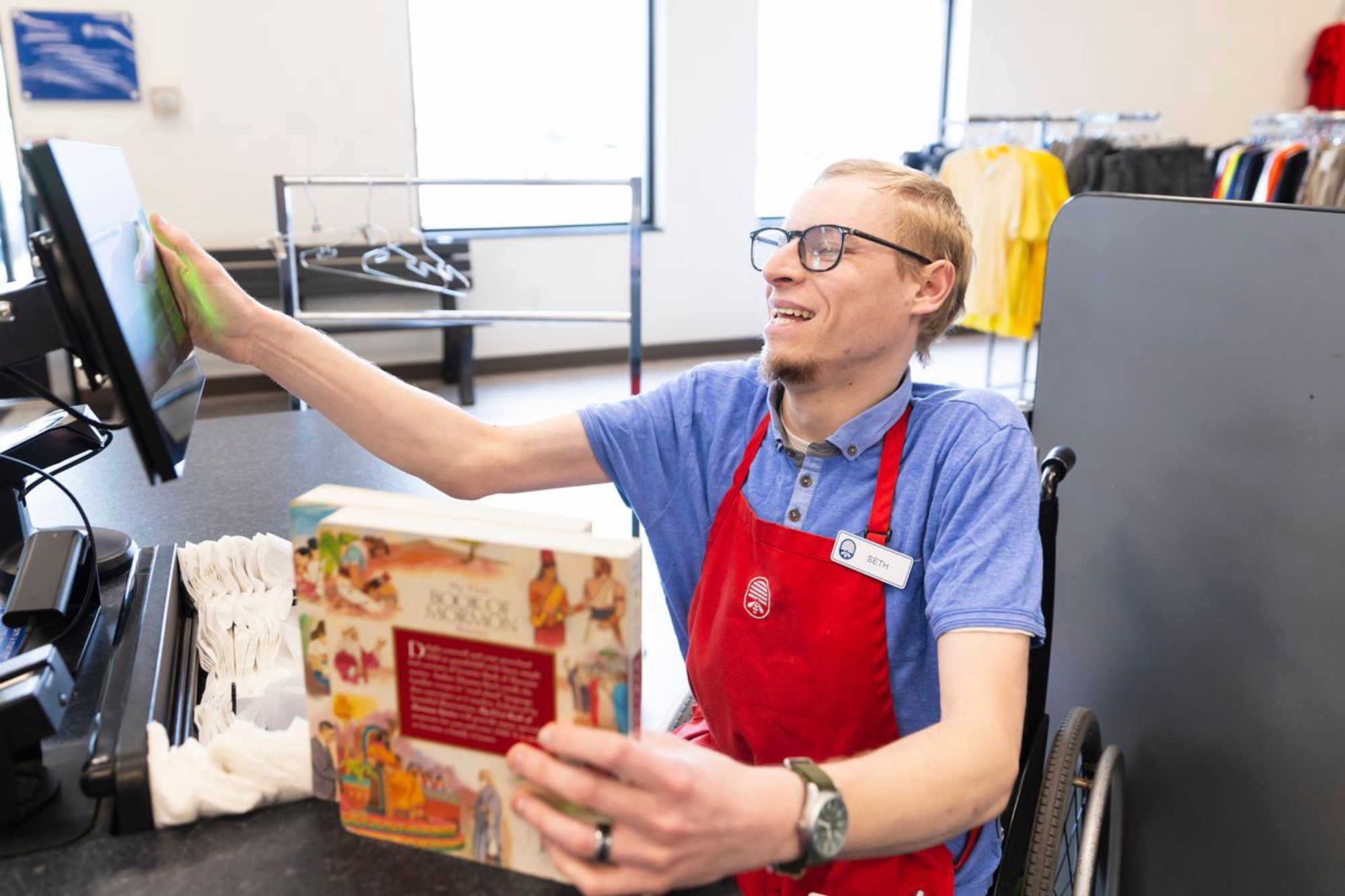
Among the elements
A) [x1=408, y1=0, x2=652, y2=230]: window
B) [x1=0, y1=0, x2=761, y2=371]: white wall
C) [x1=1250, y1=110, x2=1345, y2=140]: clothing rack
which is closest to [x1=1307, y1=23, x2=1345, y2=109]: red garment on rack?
[x1=1250, y1=110, x2=1345, y2=140]: clothing rack

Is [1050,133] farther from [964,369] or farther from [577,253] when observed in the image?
[577,253]

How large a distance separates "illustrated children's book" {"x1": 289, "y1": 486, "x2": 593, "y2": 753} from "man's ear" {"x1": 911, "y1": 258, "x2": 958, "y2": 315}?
A: 690mm

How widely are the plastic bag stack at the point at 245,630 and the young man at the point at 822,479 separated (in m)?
0.19

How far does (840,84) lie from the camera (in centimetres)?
646

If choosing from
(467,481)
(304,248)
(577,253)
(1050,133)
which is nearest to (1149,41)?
(1050,133)

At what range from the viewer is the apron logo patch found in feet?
3.84

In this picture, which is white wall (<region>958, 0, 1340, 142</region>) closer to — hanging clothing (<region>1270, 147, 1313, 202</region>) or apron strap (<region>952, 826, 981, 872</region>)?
hanging clothing (<region>1270, 147, 1313, 202</region>)

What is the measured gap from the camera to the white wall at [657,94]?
4773mm

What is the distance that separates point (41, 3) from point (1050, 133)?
5.49 metres

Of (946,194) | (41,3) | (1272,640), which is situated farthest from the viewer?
(41,3)

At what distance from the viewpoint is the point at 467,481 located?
4.33 ft

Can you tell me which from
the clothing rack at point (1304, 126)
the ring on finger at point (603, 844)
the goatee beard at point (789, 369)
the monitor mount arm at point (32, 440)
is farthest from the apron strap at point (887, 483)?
the clothing rack at point (1304, 126)

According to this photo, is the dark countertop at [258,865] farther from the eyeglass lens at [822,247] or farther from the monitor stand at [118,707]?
the eyeglass lens at [822,247]

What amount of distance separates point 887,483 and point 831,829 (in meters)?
0.52
